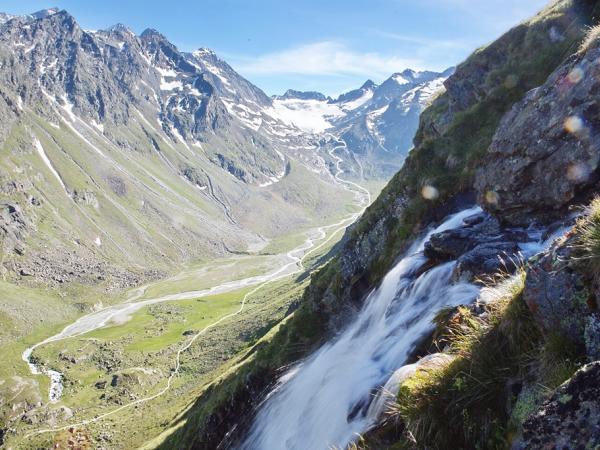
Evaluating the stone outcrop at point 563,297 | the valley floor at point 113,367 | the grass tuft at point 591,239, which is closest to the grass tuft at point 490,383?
the stone outcrop at point 563,297

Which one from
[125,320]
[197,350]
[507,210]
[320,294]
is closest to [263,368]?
[320,294]

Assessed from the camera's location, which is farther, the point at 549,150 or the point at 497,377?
the point at 549,150

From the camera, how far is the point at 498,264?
1627cm

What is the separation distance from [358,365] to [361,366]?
50 cm

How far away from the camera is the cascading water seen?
16.2 metres

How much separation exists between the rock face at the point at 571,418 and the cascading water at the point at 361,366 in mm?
6670

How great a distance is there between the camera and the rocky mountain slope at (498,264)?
7.47 meters

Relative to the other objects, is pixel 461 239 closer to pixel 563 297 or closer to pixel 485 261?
pixel 485 261

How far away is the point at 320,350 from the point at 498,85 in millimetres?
→ 24591

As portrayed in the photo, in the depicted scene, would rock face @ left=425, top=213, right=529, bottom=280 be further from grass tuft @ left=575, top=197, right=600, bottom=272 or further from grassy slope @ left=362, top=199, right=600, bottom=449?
grass tuft @ left=575, top=197, right=600, bottom=272

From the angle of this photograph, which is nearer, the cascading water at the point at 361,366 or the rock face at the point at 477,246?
the cascading water at the point at 361,366

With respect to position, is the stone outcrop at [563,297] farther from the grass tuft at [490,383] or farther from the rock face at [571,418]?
the rock face at [571,418]

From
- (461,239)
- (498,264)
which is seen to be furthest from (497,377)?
(461,239)

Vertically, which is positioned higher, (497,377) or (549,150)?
(549,150)
